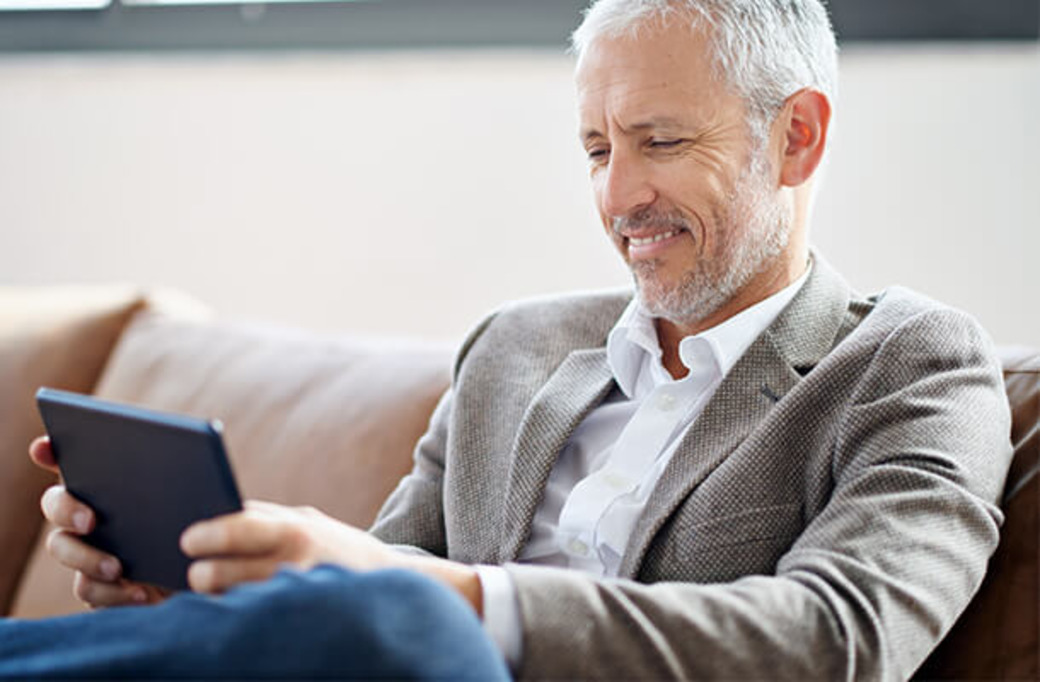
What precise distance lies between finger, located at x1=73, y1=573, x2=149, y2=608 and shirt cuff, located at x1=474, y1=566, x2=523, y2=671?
406 mm

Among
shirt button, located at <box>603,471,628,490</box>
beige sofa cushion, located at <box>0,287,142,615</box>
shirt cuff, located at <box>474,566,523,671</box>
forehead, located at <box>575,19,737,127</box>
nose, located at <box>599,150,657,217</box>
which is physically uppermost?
forehead, located at <box>575,19,737,127</box>

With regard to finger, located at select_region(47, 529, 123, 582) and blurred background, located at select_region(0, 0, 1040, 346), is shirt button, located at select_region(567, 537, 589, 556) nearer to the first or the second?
finger, located at select_region(47, 529, 123, 582)

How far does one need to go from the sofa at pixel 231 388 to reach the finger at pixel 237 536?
675 mm

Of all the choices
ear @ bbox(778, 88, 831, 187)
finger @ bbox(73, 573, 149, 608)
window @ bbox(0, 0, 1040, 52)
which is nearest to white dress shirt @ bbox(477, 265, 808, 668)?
ear @ bbox(778, 88, 831, 187)

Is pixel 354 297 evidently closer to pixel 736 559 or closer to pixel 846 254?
pixel 846 254

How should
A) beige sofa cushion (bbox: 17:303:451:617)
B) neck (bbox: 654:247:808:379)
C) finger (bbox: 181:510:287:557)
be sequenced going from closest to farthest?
finger (bbox: 181:510:287:557)
neck (bbox: 654:247:808:379)
beige sofa cushion (bbox: 17:303:451:617)

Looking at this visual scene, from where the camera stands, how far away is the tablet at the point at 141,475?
90 cm

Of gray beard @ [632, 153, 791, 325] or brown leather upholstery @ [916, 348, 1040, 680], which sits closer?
brown leather upholstery @ [916, 348, 1040, 680]

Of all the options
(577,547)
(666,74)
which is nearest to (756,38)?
(666,74)

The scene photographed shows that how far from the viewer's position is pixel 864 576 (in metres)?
0.98

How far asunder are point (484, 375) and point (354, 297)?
879 millimetres

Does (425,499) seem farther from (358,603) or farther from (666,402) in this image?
(358,603)

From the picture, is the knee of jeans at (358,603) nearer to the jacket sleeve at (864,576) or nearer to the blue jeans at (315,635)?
the blue jeans at (315,635)

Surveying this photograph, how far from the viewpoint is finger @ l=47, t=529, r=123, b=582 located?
43.6 inches
